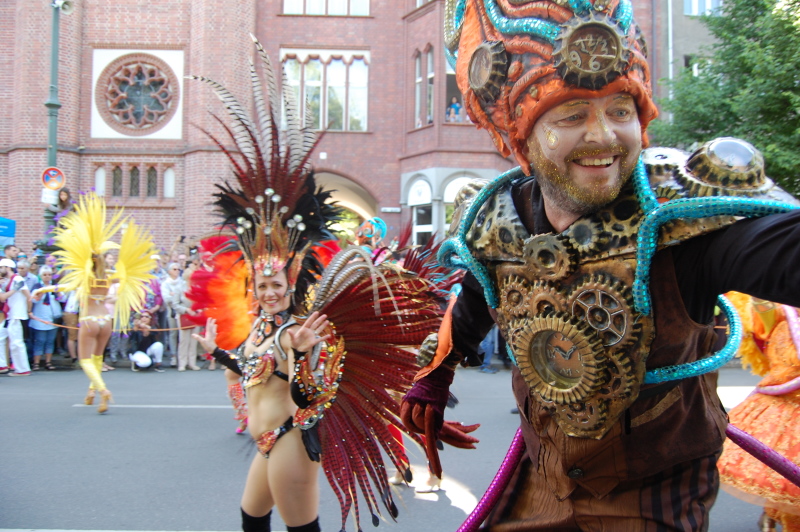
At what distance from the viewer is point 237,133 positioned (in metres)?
3.54

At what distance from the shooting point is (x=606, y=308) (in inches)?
61.4

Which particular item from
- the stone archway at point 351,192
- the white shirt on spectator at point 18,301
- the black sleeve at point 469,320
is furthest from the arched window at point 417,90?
the black sleeve at point 469,320

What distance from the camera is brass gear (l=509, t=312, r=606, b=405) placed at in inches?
62.1

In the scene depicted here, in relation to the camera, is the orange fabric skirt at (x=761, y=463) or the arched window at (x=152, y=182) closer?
the orange fabric skirt at (x=761, y=463)

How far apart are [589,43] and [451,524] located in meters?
3.42

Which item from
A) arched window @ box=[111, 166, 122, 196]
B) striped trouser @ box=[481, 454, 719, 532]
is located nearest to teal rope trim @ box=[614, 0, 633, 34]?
striped trouser @ box=[481, 454, 719, 532]

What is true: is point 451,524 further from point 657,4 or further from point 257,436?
point 657,4

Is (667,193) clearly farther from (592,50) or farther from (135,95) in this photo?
(135,95)

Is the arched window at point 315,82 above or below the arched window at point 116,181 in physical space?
above

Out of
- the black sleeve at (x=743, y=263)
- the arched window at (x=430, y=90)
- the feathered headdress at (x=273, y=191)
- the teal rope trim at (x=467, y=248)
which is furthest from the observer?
the arched window at (x=430, y=90)

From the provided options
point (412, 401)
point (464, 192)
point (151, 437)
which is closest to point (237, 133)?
point (464, 192)

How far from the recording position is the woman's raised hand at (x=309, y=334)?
3059 mm

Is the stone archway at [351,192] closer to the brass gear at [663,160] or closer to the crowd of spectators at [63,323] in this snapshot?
the crowd of spectators at [63,323]

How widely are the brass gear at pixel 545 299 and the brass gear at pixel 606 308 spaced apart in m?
0.02
